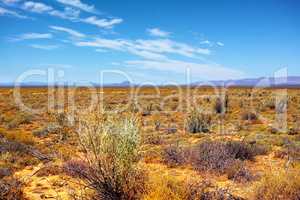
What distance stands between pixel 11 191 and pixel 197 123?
10686 mm

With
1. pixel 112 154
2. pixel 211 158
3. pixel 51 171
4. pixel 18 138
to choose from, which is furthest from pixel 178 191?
pixel 18 138

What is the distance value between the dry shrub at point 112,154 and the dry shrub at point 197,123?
33.3 ft

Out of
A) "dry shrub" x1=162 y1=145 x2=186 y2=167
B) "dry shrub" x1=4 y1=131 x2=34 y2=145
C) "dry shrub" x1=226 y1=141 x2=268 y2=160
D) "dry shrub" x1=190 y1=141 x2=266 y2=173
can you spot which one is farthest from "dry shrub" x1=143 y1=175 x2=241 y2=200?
"dry shrub" x1=4 y1=131 x2=34 y2=145

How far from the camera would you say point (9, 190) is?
20.5ft

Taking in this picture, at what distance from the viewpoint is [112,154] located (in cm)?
552

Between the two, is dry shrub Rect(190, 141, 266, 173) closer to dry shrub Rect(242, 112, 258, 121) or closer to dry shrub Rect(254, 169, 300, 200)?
dry shrub Rect(254, 169, 300, 200)

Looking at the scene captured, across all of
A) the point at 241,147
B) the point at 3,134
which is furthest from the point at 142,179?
the point at 3,134

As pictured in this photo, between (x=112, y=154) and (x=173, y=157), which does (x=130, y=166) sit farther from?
(x=173, y=157)

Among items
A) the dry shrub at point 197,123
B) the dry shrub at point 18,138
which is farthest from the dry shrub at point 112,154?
the dry shrub at point 197,123

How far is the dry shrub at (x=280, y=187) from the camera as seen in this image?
5383 mm

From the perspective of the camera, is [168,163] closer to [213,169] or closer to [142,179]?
[213,169]

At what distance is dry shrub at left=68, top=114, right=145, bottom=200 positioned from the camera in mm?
5500

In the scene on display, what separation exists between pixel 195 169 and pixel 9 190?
4.14 m

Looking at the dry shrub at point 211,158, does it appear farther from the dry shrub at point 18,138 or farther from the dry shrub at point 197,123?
the dry shrub at point 197,123
